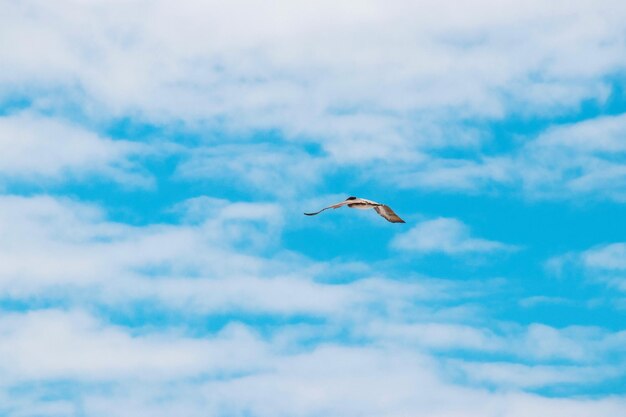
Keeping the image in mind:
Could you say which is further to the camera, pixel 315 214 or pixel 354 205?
pixel 354 205

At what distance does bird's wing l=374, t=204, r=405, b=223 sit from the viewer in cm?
13350

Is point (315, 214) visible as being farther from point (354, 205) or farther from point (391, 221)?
point (391, 221)

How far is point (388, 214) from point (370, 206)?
6.95 meters

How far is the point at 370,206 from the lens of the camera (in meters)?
128

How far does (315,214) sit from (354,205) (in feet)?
43.8

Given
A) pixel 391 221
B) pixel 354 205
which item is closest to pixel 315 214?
pixel 354 205

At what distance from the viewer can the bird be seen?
123062 millimetres

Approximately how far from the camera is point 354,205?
126 meters

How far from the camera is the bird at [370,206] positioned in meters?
123

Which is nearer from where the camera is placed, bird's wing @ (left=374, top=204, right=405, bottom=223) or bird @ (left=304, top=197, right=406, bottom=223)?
bird @ (left=304, top=197, right=406, bottom=223)

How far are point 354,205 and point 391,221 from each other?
9184 mm

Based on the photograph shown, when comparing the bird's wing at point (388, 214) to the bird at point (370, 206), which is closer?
the bird at point (370, 206)

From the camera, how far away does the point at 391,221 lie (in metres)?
134

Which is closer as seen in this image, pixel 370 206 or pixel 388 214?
pixel 370 206
